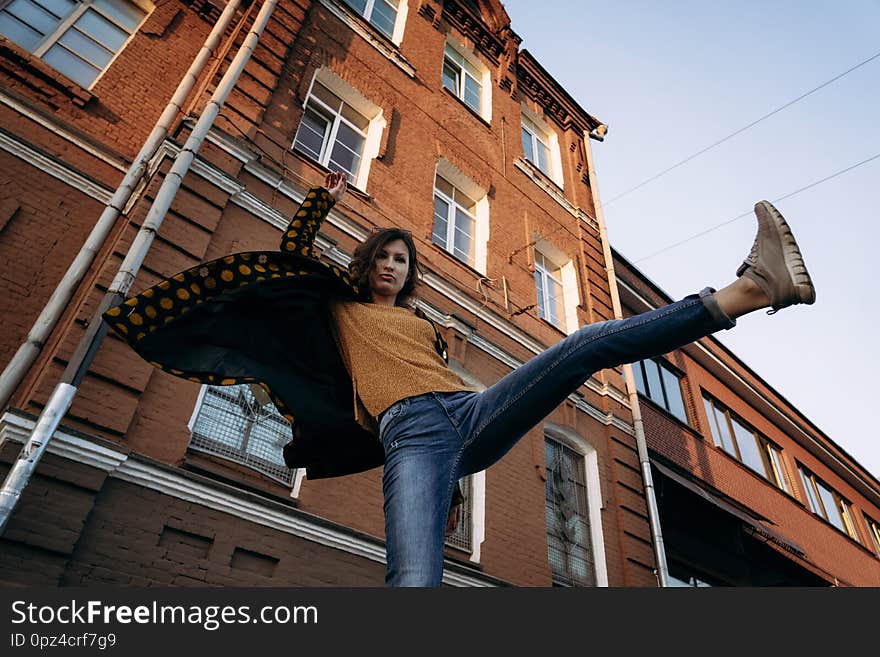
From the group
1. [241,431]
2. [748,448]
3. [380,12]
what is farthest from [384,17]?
[748,448]

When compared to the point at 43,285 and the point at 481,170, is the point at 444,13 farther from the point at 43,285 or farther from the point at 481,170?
the point at 43,285

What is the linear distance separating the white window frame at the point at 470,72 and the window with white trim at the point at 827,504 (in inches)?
544

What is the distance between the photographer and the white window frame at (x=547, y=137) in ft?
42.6

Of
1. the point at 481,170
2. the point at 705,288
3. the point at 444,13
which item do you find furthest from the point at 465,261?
the point at 705,288

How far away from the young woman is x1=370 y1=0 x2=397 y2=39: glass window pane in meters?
8.89

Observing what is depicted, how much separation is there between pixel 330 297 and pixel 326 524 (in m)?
3.24

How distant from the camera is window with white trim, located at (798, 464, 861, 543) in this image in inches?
650

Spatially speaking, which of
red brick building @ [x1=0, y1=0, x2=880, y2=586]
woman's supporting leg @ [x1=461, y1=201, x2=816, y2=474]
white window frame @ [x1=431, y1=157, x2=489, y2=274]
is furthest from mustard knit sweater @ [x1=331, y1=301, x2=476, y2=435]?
white window frame @ [x1=431, y1=157, x2=489, y2=274]

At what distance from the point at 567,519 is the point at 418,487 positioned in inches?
263

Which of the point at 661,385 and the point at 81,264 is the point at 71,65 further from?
the point at 661,385

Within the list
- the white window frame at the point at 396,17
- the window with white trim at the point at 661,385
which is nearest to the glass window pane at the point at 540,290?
the window with white trim at the point at 661,385

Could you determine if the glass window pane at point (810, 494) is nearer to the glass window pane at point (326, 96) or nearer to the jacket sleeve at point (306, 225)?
the glass window pane at point (326, 96)

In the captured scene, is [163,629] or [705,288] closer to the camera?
[163,629]

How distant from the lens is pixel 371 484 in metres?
5.82
